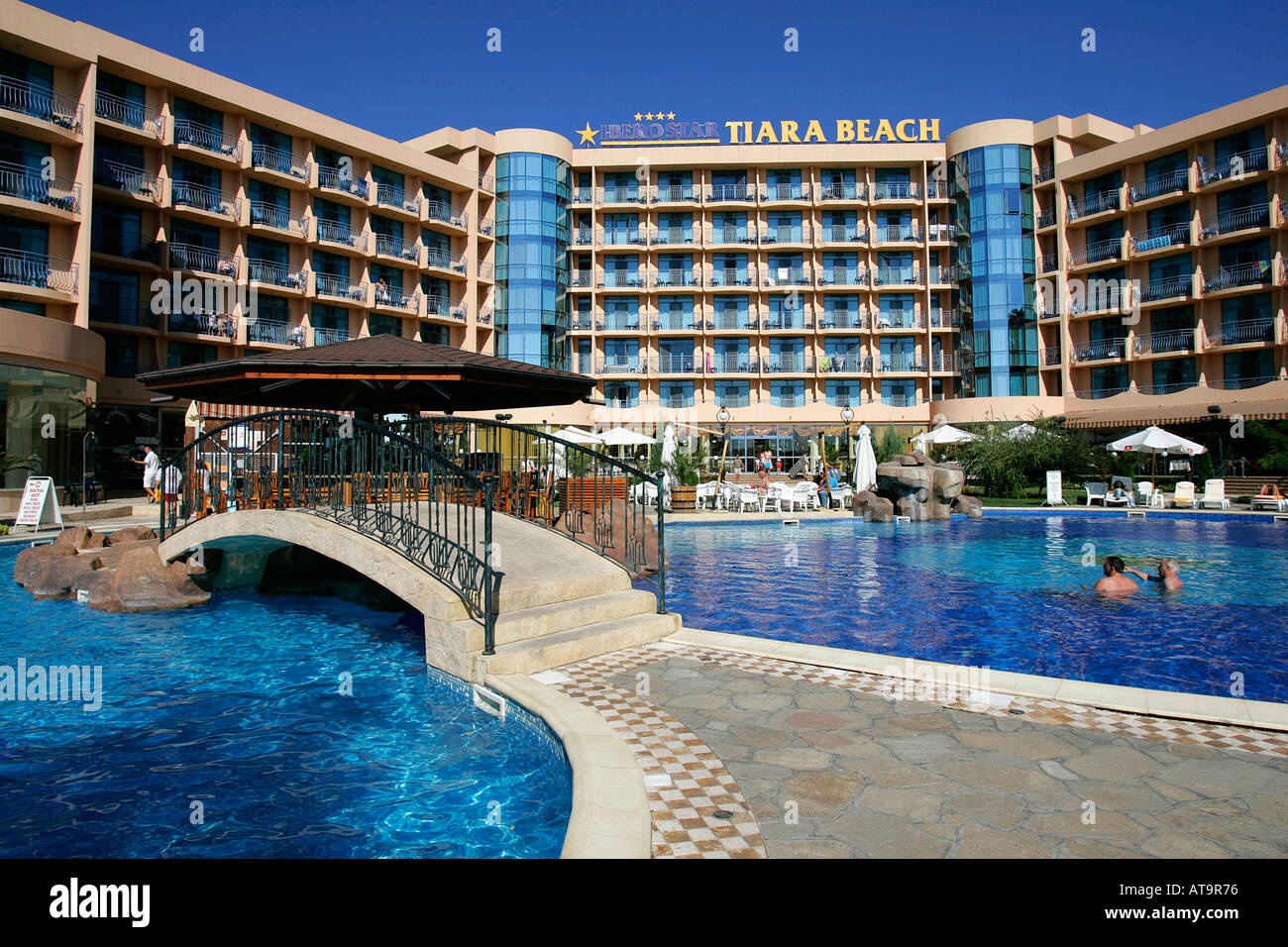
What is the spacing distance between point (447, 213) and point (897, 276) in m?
26.7

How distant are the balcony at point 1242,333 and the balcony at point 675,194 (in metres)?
28.3

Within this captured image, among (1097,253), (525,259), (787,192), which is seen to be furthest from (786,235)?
(1097,253)

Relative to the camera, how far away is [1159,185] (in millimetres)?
38969

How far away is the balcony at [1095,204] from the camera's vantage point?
40.7 m

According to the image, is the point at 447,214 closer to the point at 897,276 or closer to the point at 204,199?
the point at 204,199

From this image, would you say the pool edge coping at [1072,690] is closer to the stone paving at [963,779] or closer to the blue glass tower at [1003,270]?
the stone paving at [963,779]

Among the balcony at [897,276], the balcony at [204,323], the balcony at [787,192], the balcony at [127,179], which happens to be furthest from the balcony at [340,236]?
the balcony at [897,276]

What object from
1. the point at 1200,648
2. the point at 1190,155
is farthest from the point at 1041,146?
the point at 1200,648

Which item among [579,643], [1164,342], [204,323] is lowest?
[579,643]

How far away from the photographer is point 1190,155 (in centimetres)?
3762
